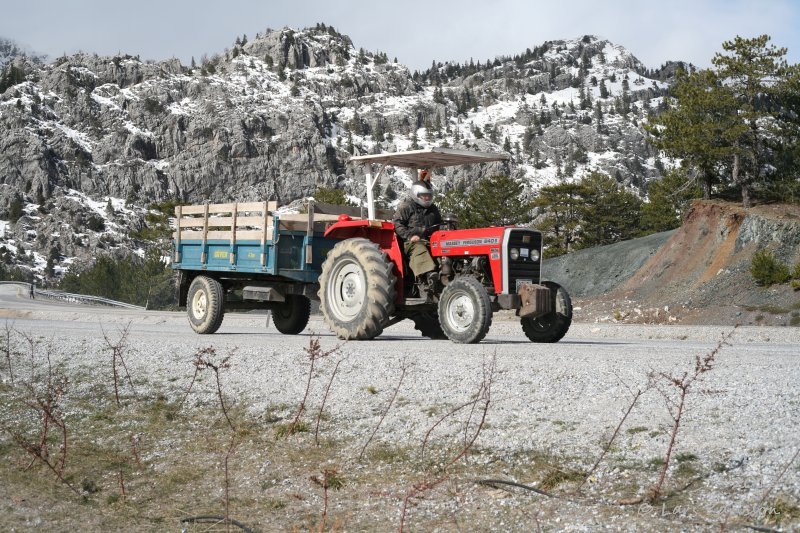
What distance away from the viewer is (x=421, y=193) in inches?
470

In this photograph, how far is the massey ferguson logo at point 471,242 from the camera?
11188mm

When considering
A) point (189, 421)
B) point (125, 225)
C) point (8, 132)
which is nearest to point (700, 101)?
point (189, 421)

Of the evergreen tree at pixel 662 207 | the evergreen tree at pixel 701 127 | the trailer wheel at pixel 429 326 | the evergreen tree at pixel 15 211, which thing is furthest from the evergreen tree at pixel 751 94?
the evergreen tree at pixel 15 211

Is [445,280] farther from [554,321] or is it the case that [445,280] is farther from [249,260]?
[249,260]

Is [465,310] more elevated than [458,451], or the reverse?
[465,310]

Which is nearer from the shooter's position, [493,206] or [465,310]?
[465,310]

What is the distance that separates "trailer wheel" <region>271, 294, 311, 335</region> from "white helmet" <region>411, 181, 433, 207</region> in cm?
397

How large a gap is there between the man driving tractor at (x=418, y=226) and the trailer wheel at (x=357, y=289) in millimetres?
416

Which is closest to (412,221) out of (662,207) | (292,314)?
(292,314)

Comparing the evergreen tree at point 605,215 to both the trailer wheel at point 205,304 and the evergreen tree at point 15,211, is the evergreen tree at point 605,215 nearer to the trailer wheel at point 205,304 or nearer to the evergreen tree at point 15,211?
the trailer wheel at point 205,304

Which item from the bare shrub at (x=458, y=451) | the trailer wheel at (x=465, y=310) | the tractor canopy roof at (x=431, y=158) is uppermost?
the tractor canopy roof at (x=431, y=158)

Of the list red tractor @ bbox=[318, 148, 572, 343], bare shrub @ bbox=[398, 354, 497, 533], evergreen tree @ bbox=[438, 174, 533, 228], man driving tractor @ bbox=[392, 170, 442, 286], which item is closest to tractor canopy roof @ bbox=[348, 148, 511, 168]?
red tractor @ bbox=[318, 148, 572, 343]

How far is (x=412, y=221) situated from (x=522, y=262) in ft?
5.94

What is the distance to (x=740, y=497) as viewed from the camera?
3984mm
